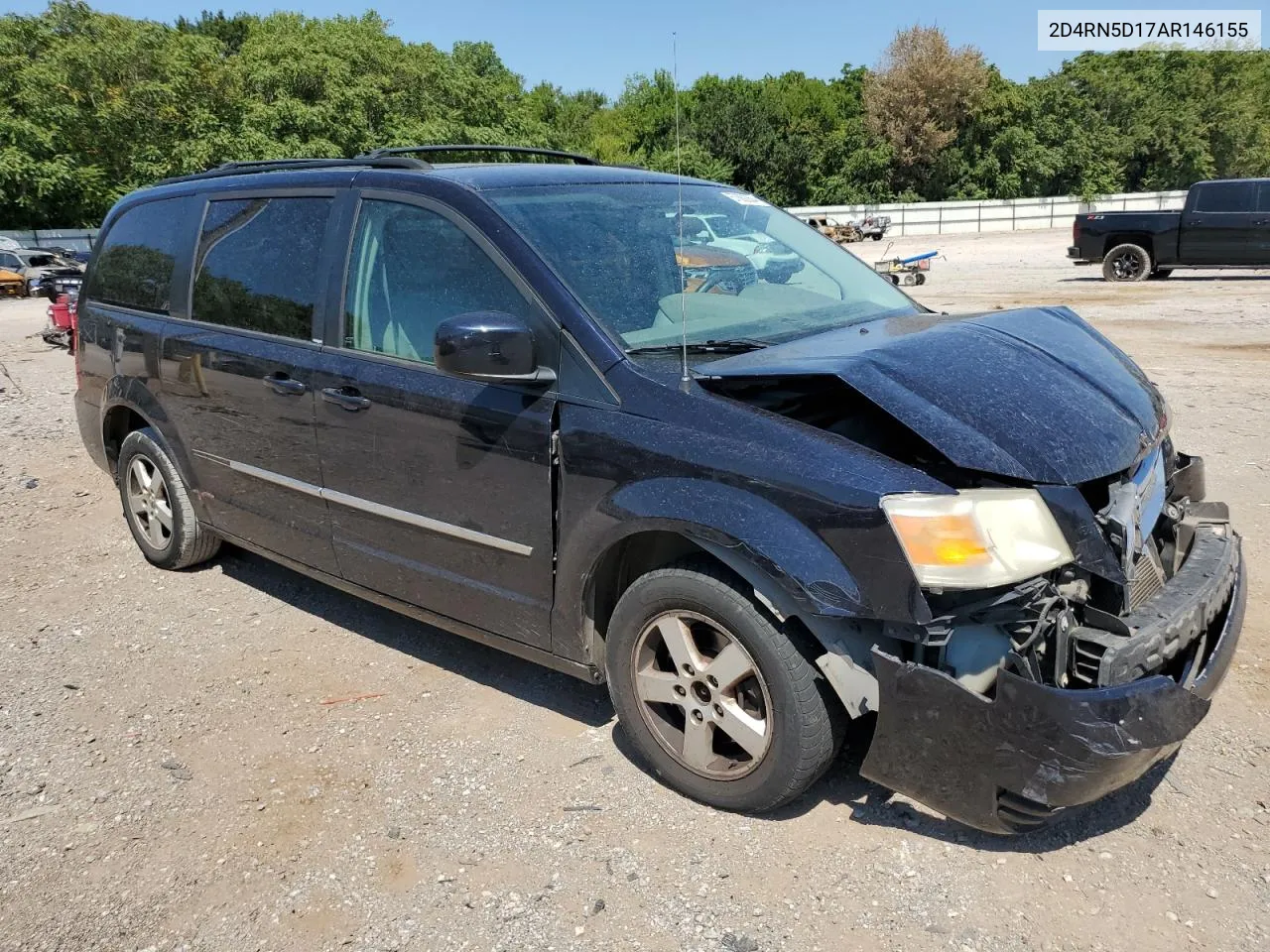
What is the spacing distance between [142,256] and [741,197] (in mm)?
2926

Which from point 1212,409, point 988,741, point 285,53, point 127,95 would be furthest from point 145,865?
point 285,53

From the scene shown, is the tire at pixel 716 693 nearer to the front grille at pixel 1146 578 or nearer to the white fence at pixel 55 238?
the front grille at pixel 1146 578

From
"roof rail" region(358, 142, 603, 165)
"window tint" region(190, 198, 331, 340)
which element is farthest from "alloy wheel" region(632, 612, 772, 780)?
"roof rail" region(358, 142, 603, 165)

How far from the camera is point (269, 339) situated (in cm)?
401

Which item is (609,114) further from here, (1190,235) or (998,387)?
(998,387)

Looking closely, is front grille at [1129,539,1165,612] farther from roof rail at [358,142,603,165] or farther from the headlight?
roof rail at [358,142,603,165]

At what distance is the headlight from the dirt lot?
86 centimetres

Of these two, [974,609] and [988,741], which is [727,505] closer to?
[974,609]

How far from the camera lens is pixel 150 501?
16.7 feet

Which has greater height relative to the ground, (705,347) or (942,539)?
(705,347)

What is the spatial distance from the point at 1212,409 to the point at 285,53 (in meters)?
47.7

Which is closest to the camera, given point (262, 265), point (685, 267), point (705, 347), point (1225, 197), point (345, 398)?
point (705, 347)

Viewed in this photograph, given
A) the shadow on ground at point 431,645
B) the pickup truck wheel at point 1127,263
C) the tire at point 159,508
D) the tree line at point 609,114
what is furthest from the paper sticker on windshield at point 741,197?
the tree line at point 609,114

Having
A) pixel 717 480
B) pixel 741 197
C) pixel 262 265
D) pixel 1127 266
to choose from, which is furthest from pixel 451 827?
pixel 1127 266
